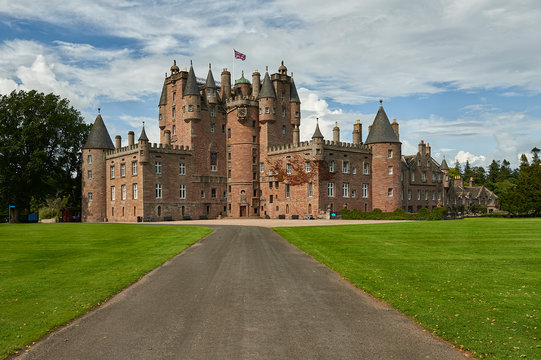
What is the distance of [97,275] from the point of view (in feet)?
56.7

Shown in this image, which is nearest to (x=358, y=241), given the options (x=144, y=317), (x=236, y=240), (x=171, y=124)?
(x=236, y=240)

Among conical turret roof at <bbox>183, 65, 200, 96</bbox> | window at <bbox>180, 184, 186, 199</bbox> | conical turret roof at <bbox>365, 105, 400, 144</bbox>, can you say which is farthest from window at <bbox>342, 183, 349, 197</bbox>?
conical turret roof at <bbox>183, 65, 200, 96</bbox>

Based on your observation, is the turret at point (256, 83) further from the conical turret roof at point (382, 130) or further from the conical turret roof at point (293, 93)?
the conical turret roof at point (382, 130)

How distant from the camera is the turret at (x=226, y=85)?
82.2 meters

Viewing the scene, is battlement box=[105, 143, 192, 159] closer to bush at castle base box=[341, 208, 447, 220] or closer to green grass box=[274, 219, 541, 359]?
bush at castle base box=[341, 208, 447, 220]

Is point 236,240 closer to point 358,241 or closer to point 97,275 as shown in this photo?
point 358,241

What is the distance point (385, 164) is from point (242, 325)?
65.6 meters

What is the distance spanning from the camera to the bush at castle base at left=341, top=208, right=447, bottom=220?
6328 centimetres

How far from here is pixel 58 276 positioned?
1697 centimetres

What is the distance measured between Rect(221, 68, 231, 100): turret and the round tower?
2175 centimetres

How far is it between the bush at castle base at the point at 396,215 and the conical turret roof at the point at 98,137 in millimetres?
41736

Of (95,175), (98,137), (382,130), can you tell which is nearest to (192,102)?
(98,137)

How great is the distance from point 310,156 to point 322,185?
486 centimetres

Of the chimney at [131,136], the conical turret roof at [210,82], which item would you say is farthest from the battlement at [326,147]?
A: the chimney at [131,136]
